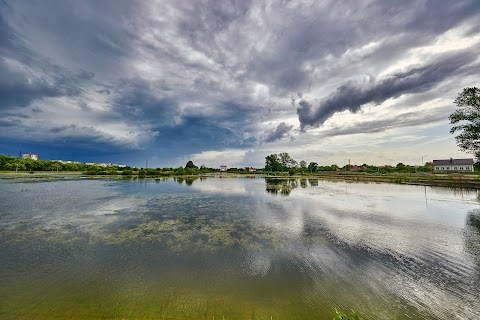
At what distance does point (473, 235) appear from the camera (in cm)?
1225

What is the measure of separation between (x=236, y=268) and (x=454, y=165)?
143 meters

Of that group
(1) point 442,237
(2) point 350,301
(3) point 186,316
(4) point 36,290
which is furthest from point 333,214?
(4) point 36,290

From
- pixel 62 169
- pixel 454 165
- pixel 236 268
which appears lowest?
pixel 236 268

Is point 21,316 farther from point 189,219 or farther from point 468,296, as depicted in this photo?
point 468,296

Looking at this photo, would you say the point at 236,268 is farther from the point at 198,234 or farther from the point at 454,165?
the point at 454,165

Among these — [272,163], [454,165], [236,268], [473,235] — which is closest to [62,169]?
[272,163]

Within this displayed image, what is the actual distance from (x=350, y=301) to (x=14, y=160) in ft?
493

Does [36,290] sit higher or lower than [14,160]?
lower

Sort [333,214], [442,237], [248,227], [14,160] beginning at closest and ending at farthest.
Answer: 1. [442,237]
2. [248,227]
3. [333,214]
4. [14,160]

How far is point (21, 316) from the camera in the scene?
17.0ft

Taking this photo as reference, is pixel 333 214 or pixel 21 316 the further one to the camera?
pixel 333 214

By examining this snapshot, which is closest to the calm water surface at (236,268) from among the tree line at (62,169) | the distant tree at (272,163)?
the tree line at (62,169)

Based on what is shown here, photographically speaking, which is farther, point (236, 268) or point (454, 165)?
point (454, 165)

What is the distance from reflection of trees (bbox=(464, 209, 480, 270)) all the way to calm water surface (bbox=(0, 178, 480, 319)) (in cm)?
8
